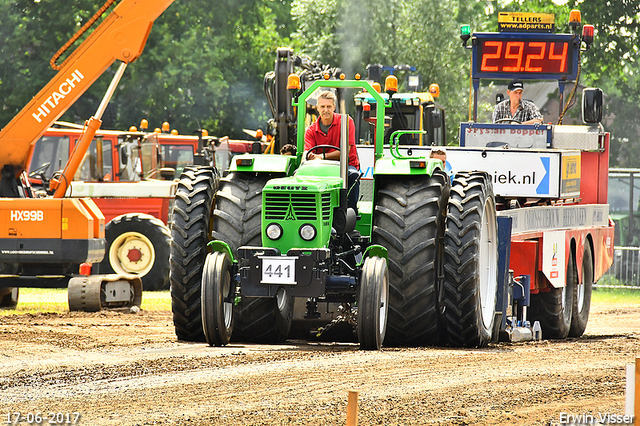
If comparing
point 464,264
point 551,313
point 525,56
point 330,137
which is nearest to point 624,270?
point 525,56

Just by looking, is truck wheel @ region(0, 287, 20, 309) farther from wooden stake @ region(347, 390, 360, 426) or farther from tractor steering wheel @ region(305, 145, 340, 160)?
wooden stake @ region(347, 390, 360, 426)

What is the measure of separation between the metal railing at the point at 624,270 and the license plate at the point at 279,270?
15.9m

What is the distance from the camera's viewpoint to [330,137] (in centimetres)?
997

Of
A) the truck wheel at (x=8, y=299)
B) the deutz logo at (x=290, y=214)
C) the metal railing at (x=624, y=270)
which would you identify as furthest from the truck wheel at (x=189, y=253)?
the metal railing at (x=624, y=270)

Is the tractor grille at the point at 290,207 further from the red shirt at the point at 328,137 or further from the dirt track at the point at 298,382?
the dirt track at the point at 298,382

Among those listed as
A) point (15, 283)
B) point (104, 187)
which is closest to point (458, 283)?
point (15, 283)

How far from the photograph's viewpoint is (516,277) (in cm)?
1237

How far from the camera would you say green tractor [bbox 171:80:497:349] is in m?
9.05

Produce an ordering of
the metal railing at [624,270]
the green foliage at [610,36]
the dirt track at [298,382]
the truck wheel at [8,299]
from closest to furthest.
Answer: the dirt track at [298,382] → the truck wheel at [8,299] → the metal railing at [624,270] → the green foliage at [610,36]

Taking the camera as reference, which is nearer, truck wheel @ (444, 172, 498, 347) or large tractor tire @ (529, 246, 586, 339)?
truck wheel @ (444, 172, 498, 347)

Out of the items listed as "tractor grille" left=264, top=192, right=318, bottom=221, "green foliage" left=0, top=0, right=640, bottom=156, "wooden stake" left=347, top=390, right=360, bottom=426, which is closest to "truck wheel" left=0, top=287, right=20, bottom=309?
"tractor grille" left=264, top=192, right=318, bottom=221

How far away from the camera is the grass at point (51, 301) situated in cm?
1566

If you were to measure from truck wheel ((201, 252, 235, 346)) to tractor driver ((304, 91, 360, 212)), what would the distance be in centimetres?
136

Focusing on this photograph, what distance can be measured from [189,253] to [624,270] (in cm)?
1584
